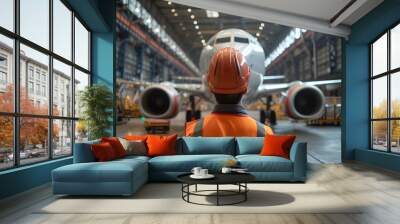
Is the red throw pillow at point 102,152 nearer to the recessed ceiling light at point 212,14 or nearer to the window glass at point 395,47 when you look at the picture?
the window glass at point 395,47

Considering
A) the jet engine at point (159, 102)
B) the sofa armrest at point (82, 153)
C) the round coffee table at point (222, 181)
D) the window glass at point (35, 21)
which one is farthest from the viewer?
the jet engine at point (159, 102)

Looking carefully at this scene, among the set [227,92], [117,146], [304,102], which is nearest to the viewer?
[117,146]

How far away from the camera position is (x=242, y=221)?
2471 millimetres

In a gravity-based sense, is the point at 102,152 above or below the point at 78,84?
below

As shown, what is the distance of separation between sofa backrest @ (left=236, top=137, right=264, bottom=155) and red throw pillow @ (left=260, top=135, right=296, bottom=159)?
17cm

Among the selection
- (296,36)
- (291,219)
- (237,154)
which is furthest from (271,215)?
(296,36)

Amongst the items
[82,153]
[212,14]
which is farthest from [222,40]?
[212,14]

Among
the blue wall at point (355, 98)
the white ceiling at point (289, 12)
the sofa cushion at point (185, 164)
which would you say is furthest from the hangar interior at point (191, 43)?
the sofa cushion at point (185, 164)

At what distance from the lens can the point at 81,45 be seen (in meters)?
5.84

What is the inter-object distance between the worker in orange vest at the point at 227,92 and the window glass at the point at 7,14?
106 inches

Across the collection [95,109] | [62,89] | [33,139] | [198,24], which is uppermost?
[198,24]

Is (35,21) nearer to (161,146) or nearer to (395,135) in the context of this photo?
(161,146)

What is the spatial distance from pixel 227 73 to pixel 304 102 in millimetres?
3795

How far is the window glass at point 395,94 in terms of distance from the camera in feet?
18.1
